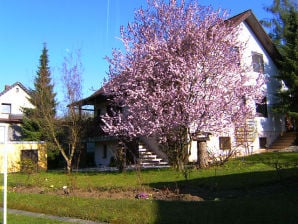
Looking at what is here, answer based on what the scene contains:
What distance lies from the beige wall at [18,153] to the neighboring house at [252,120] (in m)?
3.61

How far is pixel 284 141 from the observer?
25422 millimetres

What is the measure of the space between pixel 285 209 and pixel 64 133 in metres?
20.2

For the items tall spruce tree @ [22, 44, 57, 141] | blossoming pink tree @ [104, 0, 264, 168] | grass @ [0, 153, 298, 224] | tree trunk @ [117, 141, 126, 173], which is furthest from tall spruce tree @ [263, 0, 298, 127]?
tall spruce tree @ [22, 44, 57, 141]

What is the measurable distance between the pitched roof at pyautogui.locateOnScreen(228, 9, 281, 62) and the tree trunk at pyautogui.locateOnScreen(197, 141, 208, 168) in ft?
28.2

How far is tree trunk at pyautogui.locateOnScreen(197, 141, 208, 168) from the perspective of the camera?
18125 mm

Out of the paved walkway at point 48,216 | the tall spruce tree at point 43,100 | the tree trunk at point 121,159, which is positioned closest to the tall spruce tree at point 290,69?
the tree trunk at point 121,159

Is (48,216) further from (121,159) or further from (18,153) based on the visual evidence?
(18,153)

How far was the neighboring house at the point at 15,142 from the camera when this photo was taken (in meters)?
22.3

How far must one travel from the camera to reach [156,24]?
18172mm

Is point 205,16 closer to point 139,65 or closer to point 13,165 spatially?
point 139,65

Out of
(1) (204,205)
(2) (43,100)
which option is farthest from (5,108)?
(1) (204,205)

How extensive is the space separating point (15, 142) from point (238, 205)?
22025 millimetres

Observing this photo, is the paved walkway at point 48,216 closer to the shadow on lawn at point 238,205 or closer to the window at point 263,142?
the shadow on lawn at point 238,205

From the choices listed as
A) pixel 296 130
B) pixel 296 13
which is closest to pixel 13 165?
pixel 296 130
